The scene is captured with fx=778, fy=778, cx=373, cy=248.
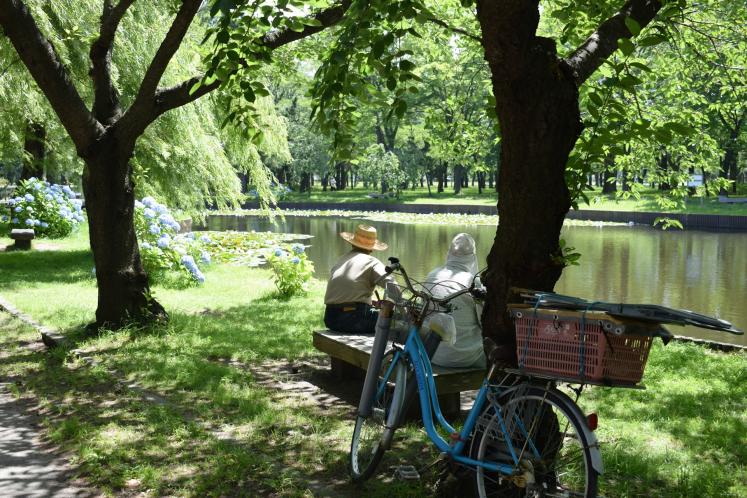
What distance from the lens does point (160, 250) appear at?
12977 millimetres

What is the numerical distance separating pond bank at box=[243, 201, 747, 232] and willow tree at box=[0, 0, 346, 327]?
21.7 m

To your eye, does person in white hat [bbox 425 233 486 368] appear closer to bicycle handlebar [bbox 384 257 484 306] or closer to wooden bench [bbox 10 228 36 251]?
bicycle handlebar [bbox 384 257 484 306]

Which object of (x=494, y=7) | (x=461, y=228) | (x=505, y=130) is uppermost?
(x=494, y=7)

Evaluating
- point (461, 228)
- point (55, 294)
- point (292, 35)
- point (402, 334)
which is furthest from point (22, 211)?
point (461, 228)

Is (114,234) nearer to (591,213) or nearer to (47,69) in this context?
(47,69)

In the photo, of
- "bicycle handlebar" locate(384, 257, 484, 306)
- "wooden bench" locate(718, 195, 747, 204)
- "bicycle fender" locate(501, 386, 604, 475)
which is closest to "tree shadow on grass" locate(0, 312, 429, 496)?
"bicycle handlebar" locate(384, 257, 484, 306)

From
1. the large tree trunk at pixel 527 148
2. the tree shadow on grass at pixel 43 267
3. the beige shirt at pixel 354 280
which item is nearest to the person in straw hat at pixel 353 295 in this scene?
the beige shirt at pixel 354 280

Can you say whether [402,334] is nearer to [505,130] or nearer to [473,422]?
[473,422]

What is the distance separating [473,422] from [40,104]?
40.1 feet

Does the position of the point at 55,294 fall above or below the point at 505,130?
below

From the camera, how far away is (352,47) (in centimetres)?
534

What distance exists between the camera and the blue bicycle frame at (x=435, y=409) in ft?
11.2

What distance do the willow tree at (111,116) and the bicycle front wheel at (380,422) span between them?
395 centimetres

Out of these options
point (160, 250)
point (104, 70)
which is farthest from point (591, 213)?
point (104, 70)
